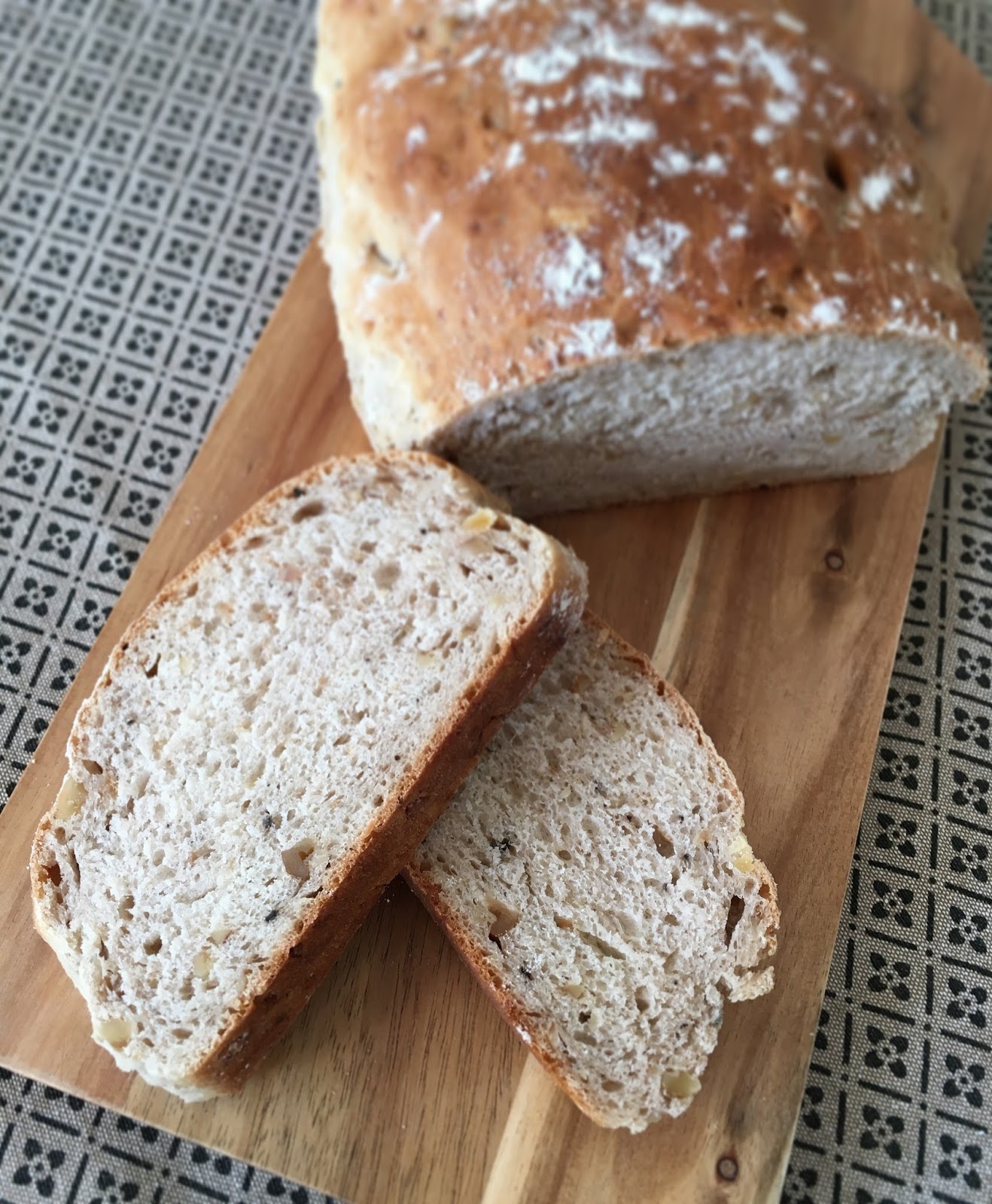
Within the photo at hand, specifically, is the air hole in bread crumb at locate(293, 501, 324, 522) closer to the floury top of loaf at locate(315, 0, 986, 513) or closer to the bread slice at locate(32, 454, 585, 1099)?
the bread slice at locate(32, 454, 585, 1099)

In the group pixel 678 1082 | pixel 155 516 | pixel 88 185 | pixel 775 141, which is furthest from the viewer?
pixel 88 185

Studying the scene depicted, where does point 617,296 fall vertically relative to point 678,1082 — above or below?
above

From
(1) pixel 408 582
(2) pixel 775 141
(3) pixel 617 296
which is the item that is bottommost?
(1) pixel 408 582

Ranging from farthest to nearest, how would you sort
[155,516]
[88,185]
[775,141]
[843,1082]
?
[88,185] → [155,516] → [775,141] → [843,1082]

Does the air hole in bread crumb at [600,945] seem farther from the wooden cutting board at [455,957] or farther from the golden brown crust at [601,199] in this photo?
the golden brown crust at [601,199]

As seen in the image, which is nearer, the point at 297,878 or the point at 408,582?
the point at 297,878

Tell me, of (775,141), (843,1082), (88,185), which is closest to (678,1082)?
(843,1082)

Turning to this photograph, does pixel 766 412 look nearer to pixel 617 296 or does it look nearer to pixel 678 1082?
pixel 617 296

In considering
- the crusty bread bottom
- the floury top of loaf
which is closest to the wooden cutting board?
the crusty bread bottom

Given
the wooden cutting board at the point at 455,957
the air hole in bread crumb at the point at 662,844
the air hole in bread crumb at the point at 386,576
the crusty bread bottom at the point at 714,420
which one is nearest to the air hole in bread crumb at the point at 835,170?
the crusty bread bottom at the point at 714,420
